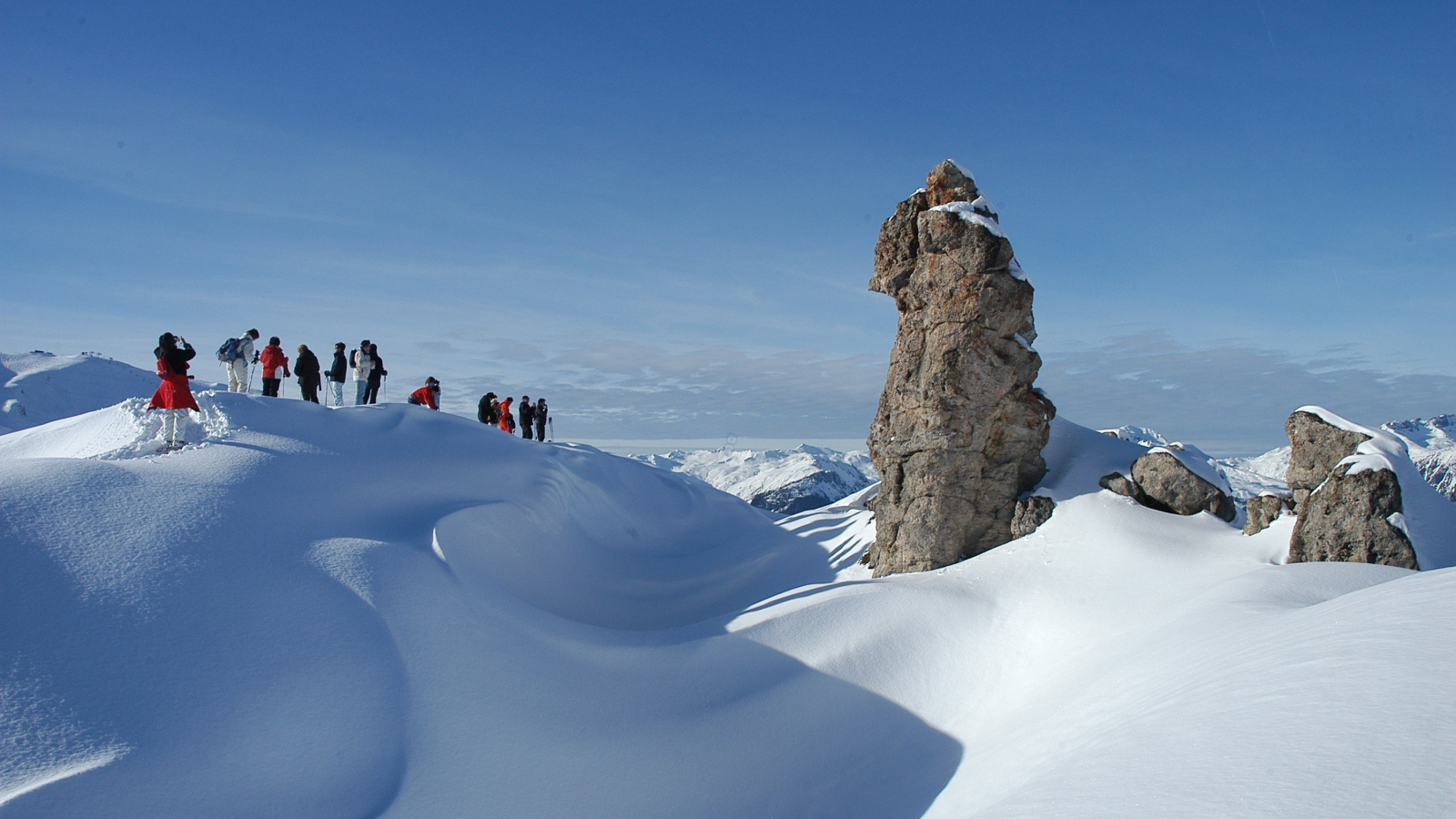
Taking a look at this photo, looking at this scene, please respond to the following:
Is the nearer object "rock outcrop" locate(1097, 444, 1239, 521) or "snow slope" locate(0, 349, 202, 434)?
"rock outcrop" locate(1097, 444, 1239, 521)

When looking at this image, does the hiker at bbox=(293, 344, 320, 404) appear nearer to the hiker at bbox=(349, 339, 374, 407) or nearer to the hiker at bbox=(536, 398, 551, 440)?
the hiker at bbox=(349, 339, 374, 407)

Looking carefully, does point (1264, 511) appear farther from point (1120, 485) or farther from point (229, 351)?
point (229, 351)

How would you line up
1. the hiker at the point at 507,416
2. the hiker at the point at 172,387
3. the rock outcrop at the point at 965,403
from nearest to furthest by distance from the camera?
the hiker at the point at 172,387
the rock outcrop at the point at 965,403
the hiker at the point at 507,416

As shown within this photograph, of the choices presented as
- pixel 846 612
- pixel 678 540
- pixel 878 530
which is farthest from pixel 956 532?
pixel 678 540

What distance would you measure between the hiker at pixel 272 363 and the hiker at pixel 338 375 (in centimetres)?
258

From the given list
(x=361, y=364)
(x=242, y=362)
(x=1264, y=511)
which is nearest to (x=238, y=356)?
(x=242, y=362)

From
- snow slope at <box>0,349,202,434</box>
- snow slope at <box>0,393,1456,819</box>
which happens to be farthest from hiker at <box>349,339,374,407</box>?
snow slope at <box>0,349,202,434</box>

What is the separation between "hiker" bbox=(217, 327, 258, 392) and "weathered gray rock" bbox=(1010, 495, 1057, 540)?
1974 centimetres

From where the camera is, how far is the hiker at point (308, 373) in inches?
801

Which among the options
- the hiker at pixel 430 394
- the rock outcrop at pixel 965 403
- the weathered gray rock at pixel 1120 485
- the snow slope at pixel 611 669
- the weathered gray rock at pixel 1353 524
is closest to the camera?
the snow slope at pixel 611 669

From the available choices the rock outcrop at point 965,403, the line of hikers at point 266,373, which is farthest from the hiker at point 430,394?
the rock outcrop at point 965,403

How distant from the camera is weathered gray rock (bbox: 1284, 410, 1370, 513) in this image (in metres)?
12.7

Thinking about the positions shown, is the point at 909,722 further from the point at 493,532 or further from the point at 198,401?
the point at 198,401

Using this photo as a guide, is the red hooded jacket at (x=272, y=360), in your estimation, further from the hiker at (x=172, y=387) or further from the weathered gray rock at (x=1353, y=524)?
the weathered gray rock at (x=1353, y=524)
